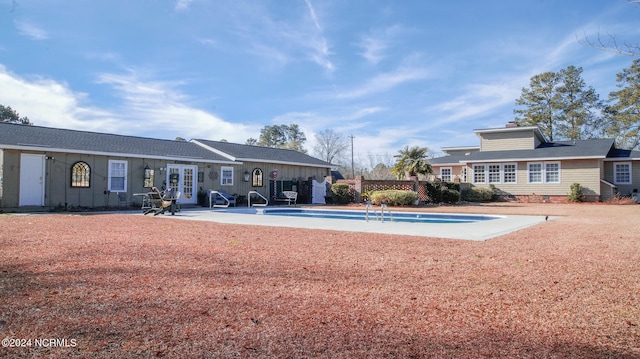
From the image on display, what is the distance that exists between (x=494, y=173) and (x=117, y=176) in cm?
2428

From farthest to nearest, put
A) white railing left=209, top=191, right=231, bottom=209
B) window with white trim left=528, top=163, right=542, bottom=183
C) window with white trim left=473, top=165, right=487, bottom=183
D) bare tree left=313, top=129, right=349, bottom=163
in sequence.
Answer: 1. bare tree left=313, top=129, right=349, bottom=163
2. window with white trim left=473, top=165, right=487, bottom=183
3. window with white trim left=528, top=163, right=542, bottom=183
4. white railing left=209, top=191, right=231, bottom=209

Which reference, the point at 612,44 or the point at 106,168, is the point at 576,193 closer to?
the point at 612,44

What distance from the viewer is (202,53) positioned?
18.0m

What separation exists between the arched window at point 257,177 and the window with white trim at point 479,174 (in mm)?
16121

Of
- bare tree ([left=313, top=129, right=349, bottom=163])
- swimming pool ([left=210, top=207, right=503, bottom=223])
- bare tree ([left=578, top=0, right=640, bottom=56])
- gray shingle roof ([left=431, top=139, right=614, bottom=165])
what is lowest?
swimming pool ([left=210, top=207, right=503, bottom=223])

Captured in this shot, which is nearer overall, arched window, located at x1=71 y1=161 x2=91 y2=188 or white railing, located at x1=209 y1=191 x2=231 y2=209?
arched window, located at x1=71 y1=161 x2=91 y2=188

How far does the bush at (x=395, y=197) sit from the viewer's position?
20797 mm

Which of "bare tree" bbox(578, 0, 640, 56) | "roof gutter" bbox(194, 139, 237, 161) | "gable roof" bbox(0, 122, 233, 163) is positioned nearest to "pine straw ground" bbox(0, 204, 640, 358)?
"bare tree" bbox(578, 0, 640, 56)

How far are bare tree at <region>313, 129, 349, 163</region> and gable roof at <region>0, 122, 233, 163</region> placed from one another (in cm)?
3522

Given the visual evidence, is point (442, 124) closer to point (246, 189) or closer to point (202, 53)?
point (246, 189)

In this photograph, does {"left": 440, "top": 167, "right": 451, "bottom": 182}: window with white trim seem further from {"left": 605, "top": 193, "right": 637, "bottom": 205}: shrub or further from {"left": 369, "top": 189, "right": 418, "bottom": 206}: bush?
{"left": 369, "top": 189, "right": 418, "bottom": 206}: bush

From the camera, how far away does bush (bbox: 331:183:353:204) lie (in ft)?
74.7

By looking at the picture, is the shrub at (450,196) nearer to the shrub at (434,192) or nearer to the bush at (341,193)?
the shrub at (434,192)

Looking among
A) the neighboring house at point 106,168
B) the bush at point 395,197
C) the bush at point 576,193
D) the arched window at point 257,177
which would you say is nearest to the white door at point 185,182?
the neighboring house at point 106,168
